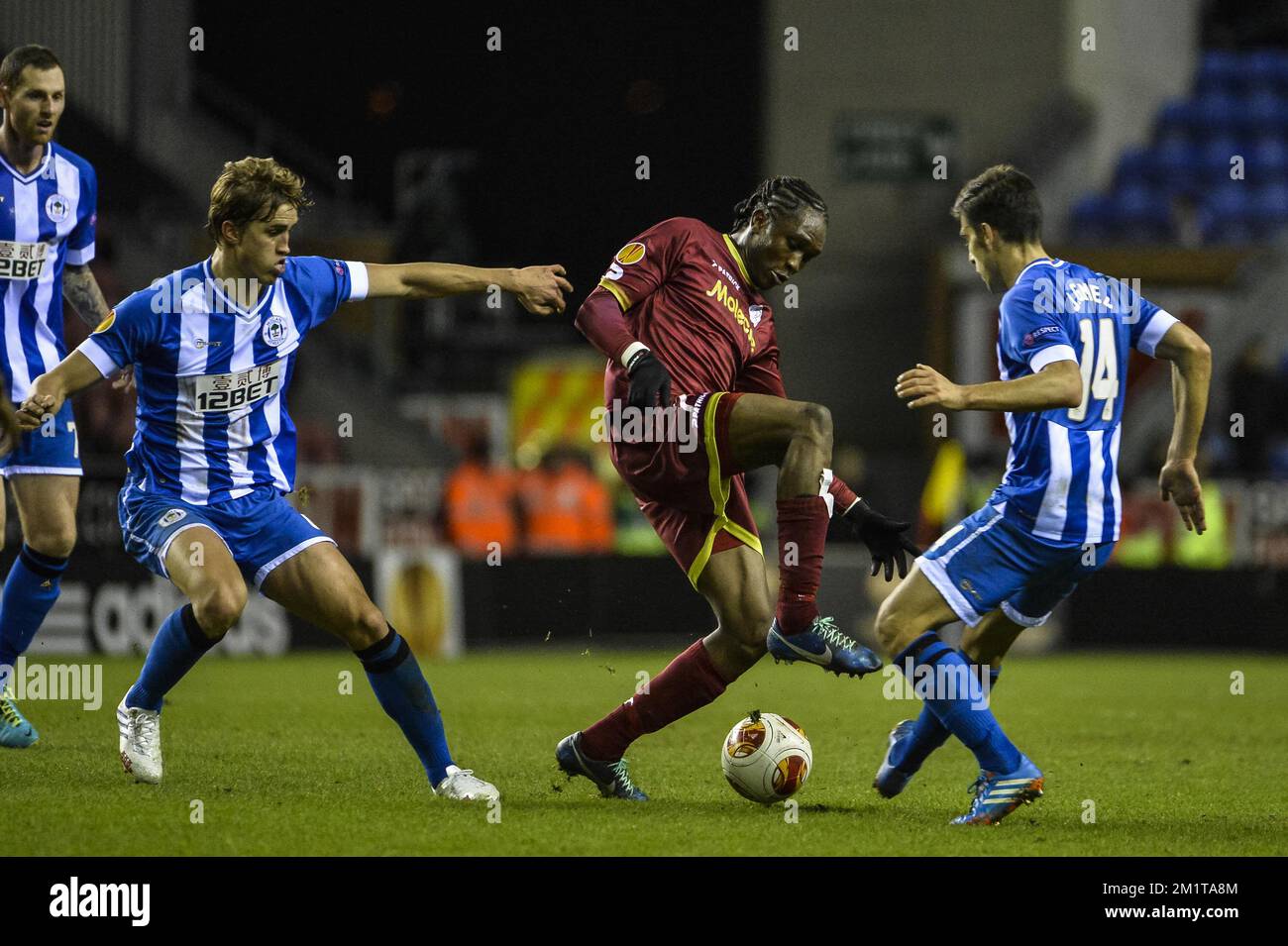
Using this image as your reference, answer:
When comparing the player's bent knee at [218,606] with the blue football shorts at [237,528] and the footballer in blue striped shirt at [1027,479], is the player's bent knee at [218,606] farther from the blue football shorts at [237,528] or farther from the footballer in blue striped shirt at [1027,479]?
the footballer in blue striped shirt at [1027,479]

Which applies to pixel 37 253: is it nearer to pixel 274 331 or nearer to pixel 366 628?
pixel 274 331

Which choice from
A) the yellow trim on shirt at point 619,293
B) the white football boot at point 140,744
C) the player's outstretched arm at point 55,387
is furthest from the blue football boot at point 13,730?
the yellow trim on shirt at point 619,293

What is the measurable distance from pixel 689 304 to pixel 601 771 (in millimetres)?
1602

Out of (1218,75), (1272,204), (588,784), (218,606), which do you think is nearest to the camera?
(218,606)

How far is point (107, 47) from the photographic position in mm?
15953

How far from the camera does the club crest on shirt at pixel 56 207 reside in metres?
6.52

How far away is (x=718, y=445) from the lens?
527 centimetres

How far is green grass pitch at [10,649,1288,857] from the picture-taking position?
4.69 metres

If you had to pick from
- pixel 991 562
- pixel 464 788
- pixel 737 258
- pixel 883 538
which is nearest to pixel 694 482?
pixel 883 538

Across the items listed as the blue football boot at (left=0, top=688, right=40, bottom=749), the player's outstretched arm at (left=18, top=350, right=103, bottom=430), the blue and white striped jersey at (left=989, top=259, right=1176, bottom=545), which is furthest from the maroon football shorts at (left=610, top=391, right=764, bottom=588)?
the blue football boot at (left=0, top=688, right=40, bottom=749)

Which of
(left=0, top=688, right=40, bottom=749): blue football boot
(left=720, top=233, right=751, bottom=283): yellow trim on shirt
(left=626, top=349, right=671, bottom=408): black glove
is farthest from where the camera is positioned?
(left=0, top=688, right=40, bottom=749): blue football boot

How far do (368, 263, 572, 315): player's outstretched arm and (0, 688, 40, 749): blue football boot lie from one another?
2.32 metres

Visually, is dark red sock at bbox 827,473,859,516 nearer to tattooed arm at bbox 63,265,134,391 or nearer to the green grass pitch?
the green grass pitch

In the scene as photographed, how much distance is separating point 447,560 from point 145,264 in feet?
18.5
